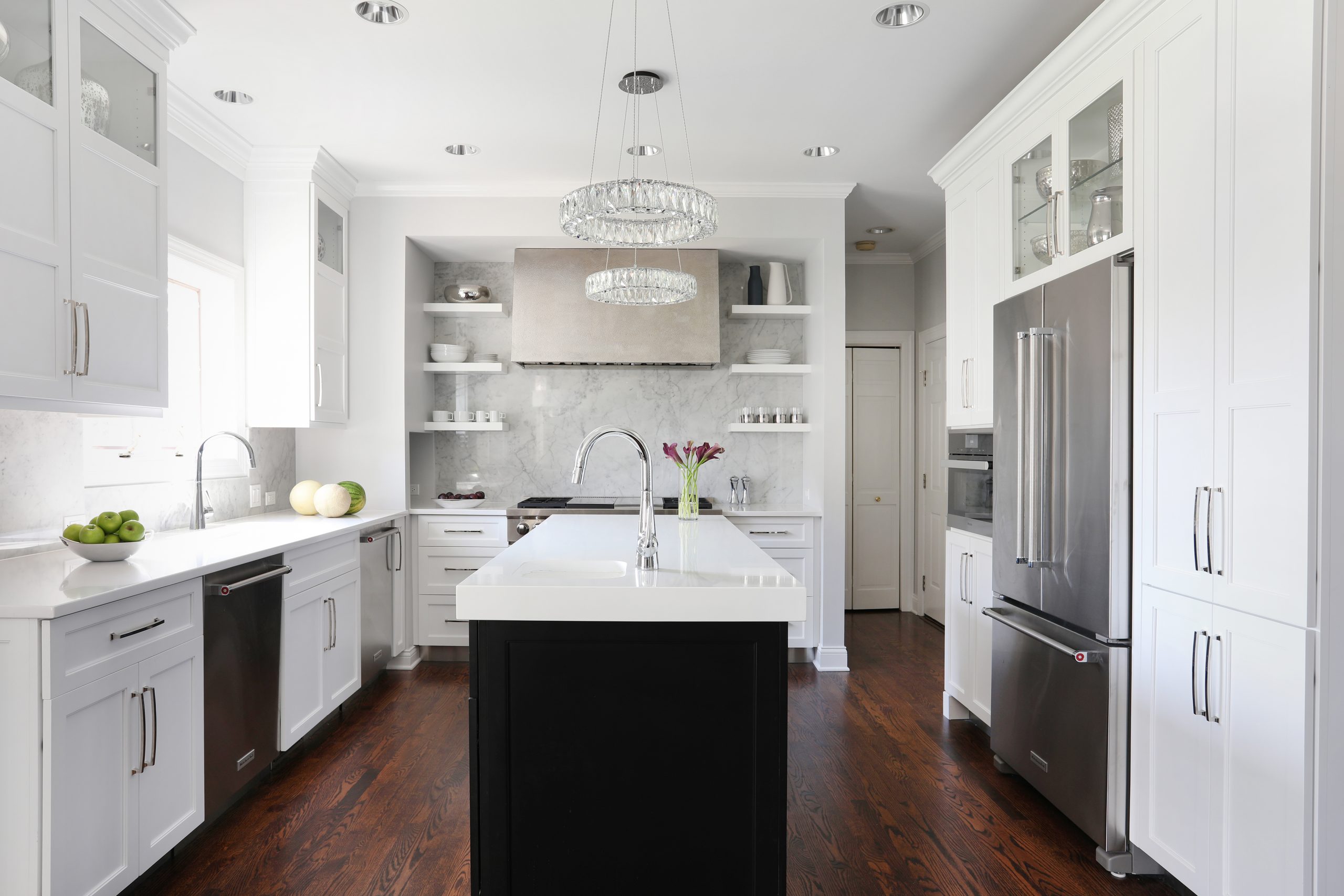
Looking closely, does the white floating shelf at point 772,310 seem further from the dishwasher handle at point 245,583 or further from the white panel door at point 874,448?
the dishwasher handle at point 245,583

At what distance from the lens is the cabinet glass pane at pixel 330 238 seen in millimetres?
4137

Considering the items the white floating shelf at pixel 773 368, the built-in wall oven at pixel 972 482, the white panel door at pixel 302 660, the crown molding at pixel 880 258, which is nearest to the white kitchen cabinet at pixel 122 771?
the white panel door at pixel 302 660

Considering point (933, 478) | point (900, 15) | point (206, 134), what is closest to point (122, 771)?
point (206, 134)

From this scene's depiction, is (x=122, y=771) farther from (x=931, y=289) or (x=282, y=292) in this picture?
(x=931, y=289)

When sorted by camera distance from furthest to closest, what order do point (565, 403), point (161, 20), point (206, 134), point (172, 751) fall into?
1. point (565, 403)
2. point (206, 134)
3. point (161, 20)
4. point (172, 751)

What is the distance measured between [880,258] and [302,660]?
465 cm

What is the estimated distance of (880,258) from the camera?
235 inches

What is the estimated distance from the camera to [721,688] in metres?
1.92

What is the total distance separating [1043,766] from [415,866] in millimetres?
2045

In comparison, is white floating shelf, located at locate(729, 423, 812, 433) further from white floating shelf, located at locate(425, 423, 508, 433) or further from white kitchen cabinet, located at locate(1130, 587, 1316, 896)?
white kitchen cabinet, located at locate(1130, 587, 1316, 896)

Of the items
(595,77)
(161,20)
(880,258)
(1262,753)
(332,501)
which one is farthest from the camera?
(880,258)

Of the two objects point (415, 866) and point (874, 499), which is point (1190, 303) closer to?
point (415, 866)

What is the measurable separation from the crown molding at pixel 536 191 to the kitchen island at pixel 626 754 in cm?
318

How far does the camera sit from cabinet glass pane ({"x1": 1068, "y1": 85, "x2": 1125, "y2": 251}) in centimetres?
242
